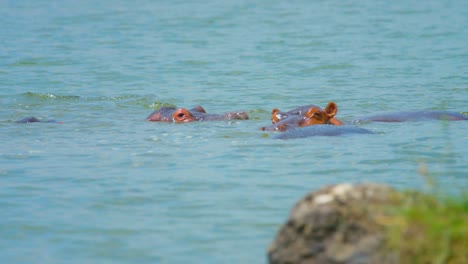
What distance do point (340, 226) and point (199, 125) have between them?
21.4 ft

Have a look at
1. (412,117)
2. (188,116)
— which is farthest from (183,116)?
(412,117)

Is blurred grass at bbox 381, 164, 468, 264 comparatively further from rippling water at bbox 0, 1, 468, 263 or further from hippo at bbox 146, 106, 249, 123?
hippo at bbox 146, 106, 249, 123

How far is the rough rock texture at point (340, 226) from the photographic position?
442 centimetres

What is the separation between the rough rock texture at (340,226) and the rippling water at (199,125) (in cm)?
33

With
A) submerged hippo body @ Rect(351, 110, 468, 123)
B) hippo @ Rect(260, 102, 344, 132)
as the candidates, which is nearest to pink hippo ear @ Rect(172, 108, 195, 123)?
hippo @ Rect(260, 102, 344, 132)

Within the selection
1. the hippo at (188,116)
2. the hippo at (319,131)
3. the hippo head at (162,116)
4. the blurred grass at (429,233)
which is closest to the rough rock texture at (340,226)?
the blurred grass at (429,233)

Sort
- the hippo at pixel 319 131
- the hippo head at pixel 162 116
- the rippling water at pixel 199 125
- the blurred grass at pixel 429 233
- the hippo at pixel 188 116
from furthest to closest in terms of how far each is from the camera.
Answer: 1. the hippo head at pixel 162 116
2. the hippo at pixel 188 116
3. the hippo at pixel 319 131
4. the rippling water at pixel 199 125
5. the blurred grass at pixel 429 233

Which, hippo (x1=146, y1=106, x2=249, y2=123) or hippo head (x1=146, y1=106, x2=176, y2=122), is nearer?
hippo (x1=146, y1=106, x2=249, y2=123)

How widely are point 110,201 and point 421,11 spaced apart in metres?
21.5

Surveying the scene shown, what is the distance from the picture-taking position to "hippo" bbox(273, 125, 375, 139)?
946 centimetres

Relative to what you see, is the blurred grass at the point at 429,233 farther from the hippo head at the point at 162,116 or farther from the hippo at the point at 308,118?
the hippo head at the point at 162,116

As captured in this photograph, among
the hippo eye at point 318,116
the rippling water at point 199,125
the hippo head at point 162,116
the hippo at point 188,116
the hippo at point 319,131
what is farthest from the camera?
the hippo head at point 162,116

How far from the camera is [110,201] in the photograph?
23.1 ft

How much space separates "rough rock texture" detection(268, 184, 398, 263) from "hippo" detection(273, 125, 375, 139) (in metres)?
4.81
